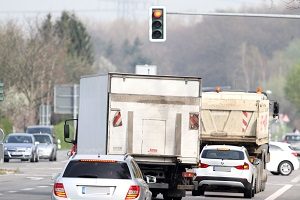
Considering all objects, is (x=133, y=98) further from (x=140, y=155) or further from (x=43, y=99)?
(x=43, y=99)

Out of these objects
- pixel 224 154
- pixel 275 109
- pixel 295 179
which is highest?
pixel 275 109

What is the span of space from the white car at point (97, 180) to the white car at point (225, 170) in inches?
527

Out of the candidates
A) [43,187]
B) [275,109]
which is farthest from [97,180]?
[275,109]

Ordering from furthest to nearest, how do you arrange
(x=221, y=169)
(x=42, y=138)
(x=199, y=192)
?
1. (x=42, y=138)
2. (x=199, y=192)
3. (x=221, y=169)

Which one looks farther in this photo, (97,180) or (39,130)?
(39,130)

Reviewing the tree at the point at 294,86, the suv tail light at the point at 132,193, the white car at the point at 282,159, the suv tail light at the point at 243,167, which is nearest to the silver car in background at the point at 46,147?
the white car at the point at 282,159

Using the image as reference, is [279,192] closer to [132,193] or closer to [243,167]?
[243,167]

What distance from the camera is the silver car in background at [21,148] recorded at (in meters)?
63.6

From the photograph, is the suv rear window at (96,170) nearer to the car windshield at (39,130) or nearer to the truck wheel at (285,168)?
the truck wheel at (285,168)

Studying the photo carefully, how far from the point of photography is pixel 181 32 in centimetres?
17875

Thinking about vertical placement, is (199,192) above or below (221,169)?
below

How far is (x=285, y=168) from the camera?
187 ft

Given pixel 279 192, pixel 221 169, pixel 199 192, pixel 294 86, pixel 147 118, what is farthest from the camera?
pixel 294 86

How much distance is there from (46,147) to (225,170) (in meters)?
32.6
